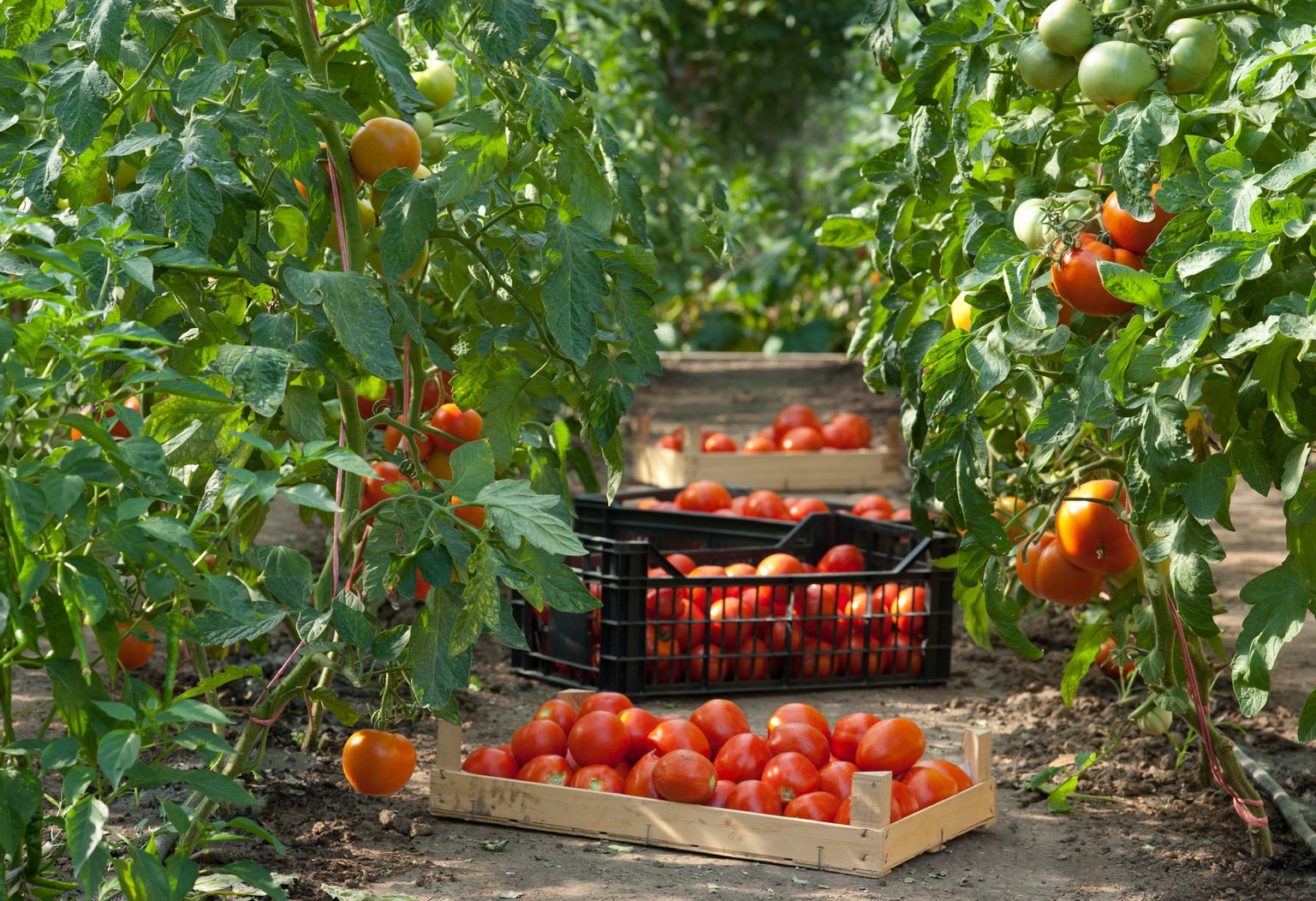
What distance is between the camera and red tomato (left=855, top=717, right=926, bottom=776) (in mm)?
2430

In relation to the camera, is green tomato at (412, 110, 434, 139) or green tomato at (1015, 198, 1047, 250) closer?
green tomato at (1015, 198, 1047, 250)

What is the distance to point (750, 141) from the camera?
1178 centimetres

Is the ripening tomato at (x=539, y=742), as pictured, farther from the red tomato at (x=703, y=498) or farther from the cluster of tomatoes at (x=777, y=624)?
the red tomato at (x=703, y=498)

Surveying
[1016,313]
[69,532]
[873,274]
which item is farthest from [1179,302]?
[873,274]

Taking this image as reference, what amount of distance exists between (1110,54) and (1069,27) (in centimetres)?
9

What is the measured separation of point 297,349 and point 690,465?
3971 millimetres

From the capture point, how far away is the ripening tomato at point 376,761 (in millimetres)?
2260

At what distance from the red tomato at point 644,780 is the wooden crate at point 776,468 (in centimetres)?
326

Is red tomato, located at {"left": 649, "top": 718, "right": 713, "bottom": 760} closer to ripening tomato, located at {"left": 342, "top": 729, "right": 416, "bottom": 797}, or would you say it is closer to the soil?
the soil

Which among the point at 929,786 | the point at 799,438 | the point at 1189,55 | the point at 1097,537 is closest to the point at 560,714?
the point at 929,786

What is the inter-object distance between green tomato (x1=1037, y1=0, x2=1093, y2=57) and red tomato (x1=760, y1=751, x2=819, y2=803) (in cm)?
123

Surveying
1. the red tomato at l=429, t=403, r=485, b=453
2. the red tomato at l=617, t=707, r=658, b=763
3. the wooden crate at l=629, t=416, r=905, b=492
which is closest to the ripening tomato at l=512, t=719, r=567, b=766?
the red tomato at l=617, t=707, r=658, b=763

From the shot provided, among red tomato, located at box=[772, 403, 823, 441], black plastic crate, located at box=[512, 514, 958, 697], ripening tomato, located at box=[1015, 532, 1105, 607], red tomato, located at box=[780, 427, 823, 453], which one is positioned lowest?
black plastic crate, located at box=[512, 514, 958, 697]

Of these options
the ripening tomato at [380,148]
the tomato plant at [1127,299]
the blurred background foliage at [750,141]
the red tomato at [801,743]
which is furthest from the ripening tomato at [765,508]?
the ripening tomato at [380,148]
